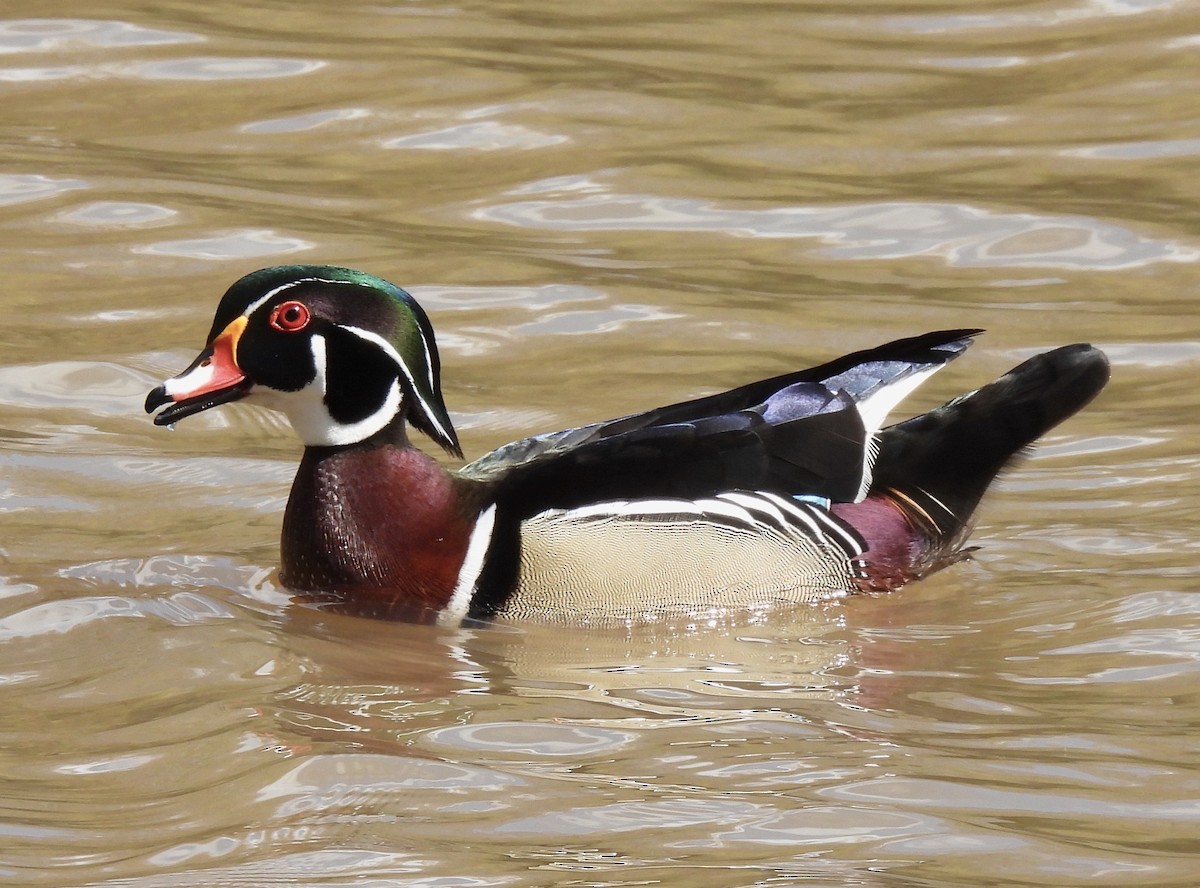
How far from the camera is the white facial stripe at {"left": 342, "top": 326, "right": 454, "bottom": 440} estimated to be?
18.5 feet

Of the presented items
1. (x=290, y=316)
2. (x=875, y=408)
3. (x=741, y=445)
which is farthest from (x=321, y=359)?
(x=875, y=408)

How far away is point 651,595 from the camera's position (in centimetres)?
550

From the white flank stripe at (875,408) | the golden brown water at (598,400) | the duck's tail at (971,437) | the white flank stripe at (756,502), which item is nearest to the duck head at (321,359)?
the golden brown water at (598,400)

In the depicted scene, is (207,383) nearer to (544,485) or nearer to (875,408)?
(544,485)

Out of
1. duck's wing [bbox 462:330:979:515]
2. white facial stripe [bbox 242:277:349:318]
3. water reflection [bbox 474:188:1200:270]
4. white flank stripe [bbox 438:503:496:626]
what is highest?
white facial stripe [bbox 242:277:349:318]

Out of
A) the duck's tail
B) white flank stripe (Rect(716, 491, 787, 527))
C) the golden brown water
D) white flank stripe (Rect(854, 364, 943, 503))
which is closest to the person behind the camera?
the golden brown water

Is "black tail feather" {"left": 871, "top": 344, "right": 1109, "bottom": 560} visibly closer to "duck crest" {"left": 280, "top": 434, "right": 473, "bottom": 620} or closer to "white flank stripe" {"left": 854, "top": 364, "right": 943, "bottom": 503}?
"white flank stripe" {"left": 854, "top": 364, "right": 943, "bottom": 503}

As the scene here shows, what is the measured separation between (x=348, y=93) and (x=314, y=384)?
188 inches

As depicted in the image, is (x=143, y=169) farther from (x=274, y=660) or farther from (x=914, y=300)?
(x=274, y=660)

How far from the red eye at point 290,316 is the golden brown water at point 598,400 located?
0.73m

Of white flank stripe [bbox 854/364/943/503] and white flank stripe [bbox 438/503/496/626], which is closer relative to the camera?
white flank stripe [bbox 438/503/496/626]

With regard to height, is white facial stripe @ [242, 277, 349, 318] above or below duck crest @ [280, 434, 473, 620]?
above

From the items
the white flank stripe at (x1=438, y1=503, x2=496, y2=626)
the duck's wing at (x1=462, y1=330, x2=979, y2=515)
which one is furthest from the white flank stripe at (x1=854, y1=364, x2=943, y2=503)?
the white flank stripe at (x1=438, y1=503, x2=496, y2=626)

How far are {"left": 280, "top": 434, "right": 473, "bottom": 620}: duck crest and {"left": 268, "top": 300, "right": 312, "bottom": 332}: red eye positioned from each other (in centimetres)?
37
